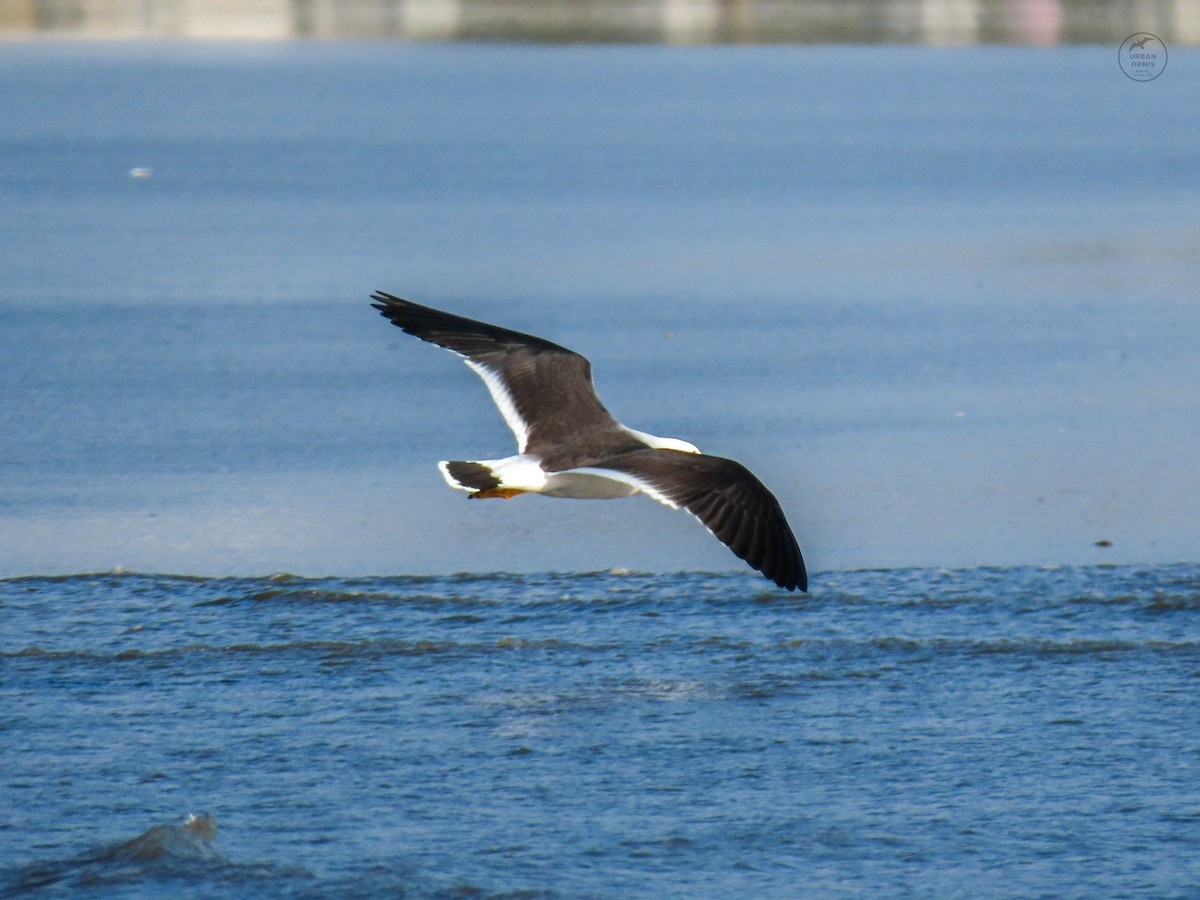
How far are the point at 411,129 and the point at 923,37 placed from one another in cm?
1510

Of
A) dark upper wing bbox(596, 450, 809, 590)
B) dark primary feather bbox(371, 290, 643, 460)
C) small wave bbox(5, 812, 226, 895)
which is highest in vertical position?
dark primary feather bbox(371, 290, 643, 460)

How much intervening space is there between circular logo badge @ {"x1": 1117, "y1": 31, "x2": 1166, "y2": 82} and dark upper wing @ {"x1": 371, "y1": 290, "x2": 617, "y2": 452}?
62.8 ft

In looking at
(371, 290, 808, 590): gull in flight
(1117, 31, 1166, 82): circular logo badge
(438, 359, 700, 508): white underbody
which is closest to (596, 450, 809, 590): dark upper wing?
(371, 290, 808, 590): gull in flight

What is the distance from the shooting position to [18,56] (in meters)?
28.5

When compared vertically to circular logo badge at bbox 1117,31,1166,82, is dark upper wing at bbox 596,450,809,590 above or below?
below

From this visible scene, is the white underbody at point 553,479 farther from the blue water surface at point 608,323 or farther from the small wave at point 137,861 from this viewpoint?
the small wave at point 137,861

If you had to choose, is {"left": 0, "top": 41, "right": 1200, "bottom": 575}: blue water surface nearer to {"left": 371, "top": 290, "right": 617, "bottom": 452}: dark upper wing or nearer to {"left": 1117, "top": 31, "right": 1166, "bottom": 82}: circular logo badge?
{"left": 371, "top": 290, "right": 617, "bottom": 452}: dark upper wing

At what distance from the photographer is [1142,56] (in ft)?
87.0

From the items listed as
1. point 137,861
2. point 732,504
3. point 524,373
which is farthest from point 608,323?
point 137,861

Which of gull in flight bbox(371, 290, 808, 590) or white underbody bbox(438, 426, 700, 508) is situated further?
white underbody bbox(438, 426, 700, 508)

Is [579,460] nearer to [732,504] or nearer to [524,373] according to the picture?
[732,504]

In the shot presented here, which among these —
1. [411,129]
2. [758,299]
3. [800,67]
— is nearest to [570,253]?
[758,299]

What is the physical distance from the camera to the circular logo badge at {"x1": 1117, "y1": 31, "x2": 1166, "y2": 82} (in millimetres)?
24531

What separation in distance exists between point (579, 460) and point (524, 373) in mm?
750
